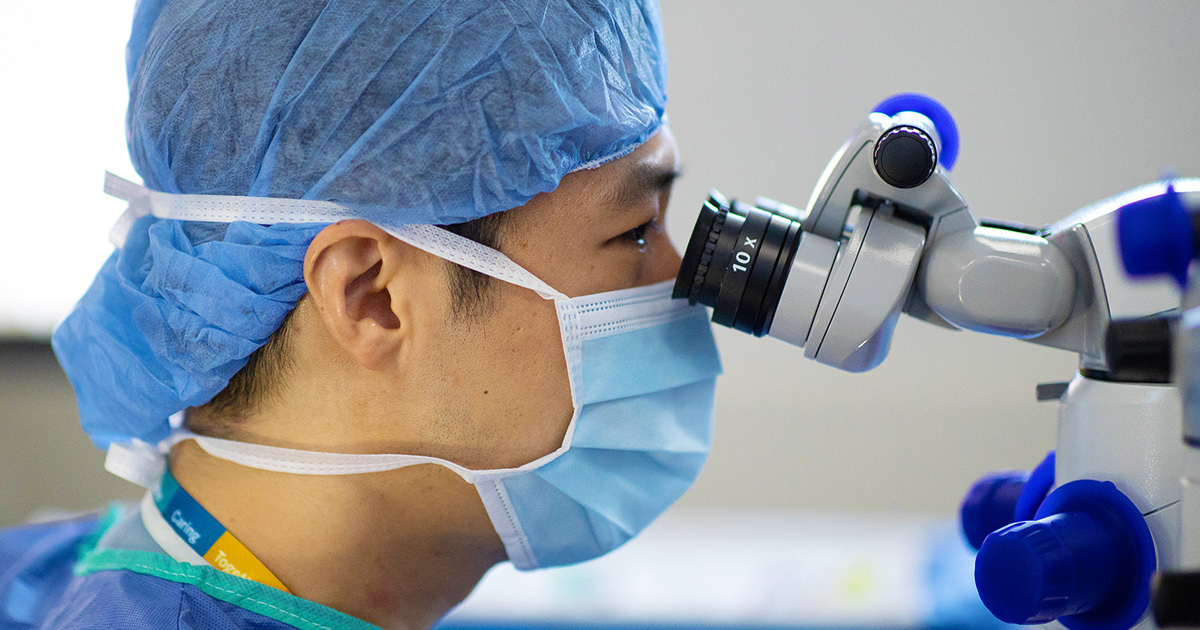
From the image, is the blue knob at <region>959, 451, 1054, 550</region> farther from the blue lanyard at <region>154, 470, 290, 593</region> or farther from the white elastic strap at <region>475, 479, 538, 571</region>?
the blue lanyard at <region>154, 470, 290, 593</region>

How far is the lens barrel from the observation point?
34.9 inches

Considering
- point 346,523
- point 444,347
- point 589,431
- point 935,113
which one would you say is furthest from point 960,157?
point 346,523

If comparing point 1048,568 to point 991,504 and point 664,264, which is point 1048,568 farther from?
point 664,264

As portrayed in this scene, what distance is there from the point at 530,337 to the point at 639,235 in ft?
0.65

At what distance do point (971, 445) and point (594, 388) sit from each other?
126cm

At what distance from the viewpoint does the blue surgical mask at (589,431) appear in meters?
0.91

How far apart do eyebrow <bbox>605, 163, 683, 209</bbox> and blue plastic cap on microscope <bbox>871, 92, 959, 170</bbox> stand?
0.85ft

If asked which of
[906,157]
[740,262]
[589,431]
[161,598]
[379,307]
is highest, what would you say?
[906,157]

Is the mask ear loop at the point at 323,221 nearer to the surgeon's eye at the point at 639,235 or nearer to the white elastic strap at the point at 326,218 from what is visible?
the white elastic strap at the point at 326,218

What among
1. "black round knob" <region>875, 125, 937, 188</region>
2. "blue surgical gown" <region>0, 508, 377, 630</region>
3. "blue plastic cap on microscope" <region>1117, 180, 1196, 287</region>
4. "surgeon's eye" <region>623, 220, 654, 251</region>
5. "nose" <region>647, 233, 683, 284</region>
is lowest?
"blue surgical gown" <region>0, 508, 377, 630</region>

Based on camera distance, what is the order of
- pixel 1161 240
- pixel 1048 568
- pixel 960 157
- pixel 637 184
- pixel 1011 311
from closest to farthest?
pixel 1161 240 → pixel 1048 568 → pixel 1011 311 → pixel 637 184 → pixel 960 157

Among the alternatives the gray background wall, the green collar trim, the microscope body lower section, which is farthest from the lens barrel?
the gray background wall

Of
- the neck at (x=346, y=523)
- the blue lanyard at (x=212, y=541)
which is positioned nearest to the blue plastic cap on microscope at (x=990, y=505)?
the neck at (x=346, y=523)

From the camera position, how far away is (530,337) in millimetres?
927
